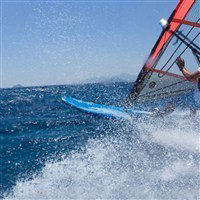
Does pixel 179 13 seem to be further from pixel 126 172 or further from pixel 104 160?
pixel 104 160

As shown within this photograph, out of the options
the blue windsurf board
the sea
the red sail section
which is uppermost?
the red sail section

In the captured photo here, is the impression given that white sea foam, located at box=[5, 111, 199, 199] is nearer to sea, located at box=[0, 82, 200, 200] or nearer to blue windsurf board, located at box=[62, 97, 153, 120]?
sea, located at box=[0, 82, 200, 200]

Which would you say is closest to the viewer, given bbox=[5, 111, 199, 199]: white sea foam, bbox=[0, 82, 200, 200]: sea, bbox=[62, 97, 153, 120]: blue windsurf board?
bbox=[5, 111, 199, 199]: white sea foam

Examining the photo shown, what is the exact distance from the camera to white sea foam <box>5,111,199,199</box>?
6691 millimetres

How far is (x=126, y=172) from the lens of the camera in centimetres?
824

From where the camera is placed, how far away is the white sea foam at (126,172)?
6.69m

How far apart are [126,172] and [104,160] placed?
1.29m

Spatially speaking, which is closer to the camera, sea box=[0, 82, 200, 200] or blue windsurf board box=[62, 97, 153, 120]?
sea box=[0, 82, 200, 200]

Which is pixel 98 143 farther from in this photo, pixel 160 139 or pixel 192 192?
pixel 192 192

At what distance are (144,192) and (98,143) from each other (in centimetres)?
600

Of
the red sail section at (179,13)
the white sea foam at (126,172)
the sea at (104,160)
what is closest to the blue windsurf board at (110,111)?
the sea at (104,160)

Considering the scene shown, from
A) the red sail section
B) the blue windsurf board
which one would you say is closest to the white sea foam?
the blue windsurf board

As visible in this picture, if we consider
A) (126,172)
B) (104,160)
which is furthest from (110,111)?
(126,172)

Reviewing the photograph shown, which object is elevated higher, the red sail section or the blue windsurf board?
the red sail section
